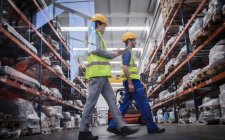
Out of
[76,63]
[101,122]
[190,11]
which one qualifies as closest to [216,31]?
[190,11]

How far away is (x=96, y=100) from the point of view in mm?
3629

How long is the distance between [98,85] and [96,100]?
0.70 ft

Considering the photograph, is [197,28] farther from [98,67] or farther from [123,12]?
[123,12]

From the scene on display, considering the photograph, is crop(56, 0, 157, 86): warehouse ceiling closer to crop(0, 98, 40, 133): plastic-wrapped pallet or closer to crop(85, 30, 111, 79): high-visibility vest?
crop(0, 98, 40, 133): plastic-wrapped pallet

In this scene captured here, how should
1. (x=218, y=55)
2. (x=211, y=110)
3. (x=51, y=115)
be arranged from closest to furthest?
1. (x=218, y=55)
2. (x=211, y=110)
3. (x=51, y=115)

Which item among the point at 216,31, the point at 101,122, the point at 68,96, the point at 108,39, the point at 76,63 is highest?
the point at 108,39

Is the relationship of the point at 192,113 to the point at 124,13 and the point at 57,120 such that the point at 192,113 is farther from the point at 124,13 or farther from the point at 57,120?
the point at 124,13

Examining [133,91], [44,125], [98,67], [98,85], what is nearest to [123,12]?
[44,125]

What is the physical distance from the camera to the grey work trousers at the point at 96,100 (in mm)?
3535

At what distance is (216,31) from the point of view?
17.0ft

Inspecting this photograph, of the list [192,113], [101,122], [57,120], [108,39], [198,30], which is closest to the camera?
[198,30]

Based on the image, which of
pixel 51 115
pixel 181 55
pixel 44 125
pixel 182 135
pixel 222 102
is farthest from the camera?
pixel 51 115

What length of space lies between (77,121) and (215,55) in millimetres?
9042

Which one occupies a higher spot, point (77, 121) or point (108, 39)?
point (108, 39)
